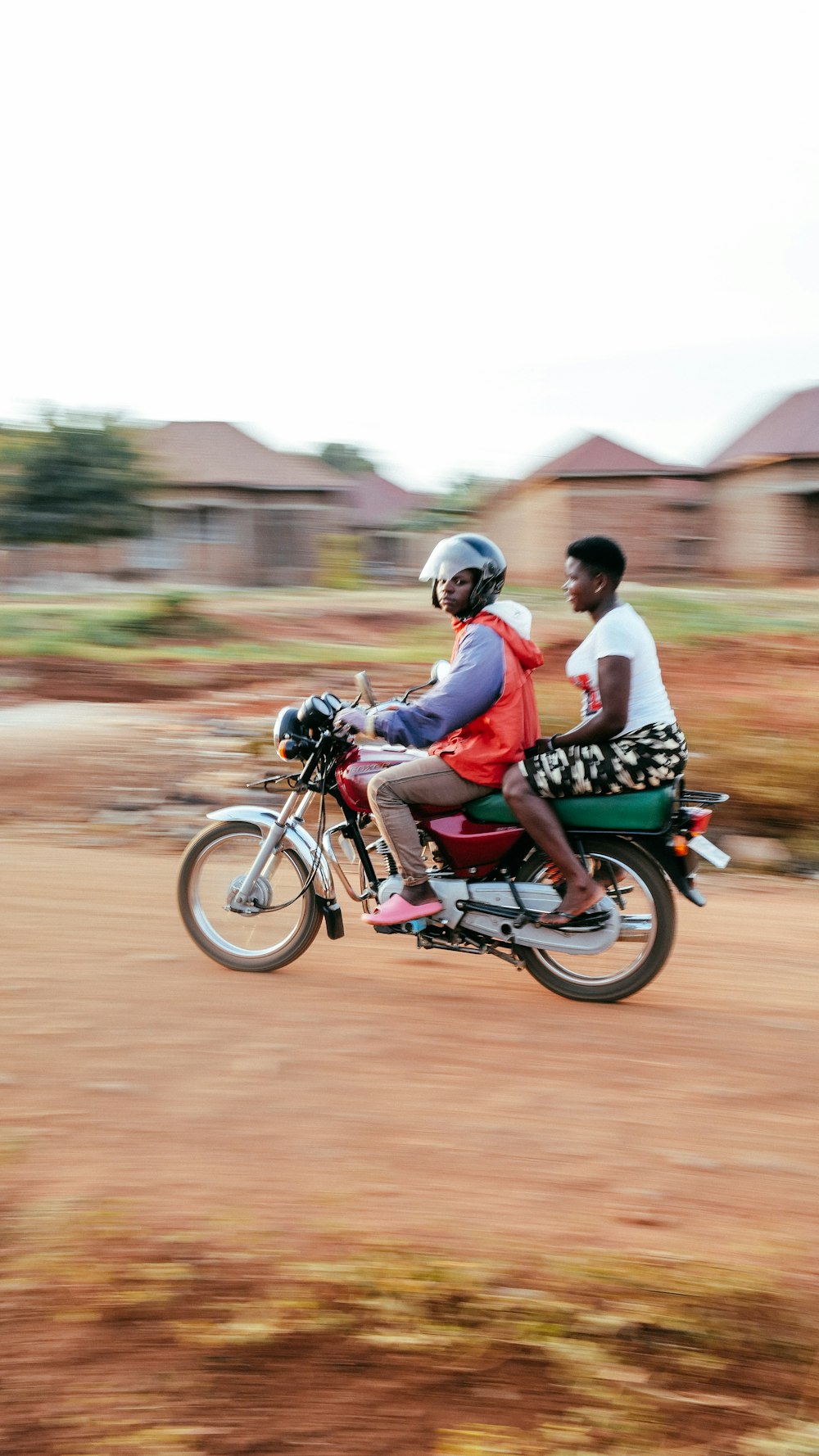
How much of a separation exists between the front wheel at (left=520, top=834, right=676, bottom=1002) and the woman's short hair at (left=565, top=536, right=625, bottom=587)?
108 cm

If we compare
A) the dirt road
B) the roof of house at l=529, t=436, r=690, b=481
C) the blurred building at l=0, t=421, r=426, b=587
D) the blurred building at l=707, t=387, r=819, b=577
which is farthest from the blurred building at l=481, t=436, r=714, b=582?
the dirt road

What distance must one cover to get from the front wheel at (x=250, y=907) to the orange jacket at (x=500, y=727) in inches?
36.2

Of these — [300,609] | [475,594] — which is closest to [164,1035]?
[475,594]

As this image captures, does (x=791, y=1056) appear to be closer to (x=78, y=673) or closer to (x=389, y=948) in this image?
(x=389, y=948)

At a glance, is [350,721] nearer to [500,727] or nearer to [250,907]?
[500,727]

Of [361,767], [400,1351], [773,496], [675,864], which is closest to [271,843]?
[361,767]

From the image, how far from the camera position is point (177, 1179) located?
3.93 m

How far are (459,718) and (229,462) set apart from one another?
31060 mm

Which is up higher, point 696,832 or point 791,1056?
point 696,832

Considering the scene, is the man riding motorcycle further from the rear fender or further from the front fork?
the rear fender

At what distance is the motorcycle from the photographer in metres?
5.39

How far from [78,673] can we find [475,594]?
1327cm

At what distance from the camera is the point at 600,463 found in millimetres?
30766

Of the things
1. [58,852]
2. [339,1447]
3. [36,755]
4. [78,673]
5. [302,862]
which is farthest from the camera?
[78,673]
